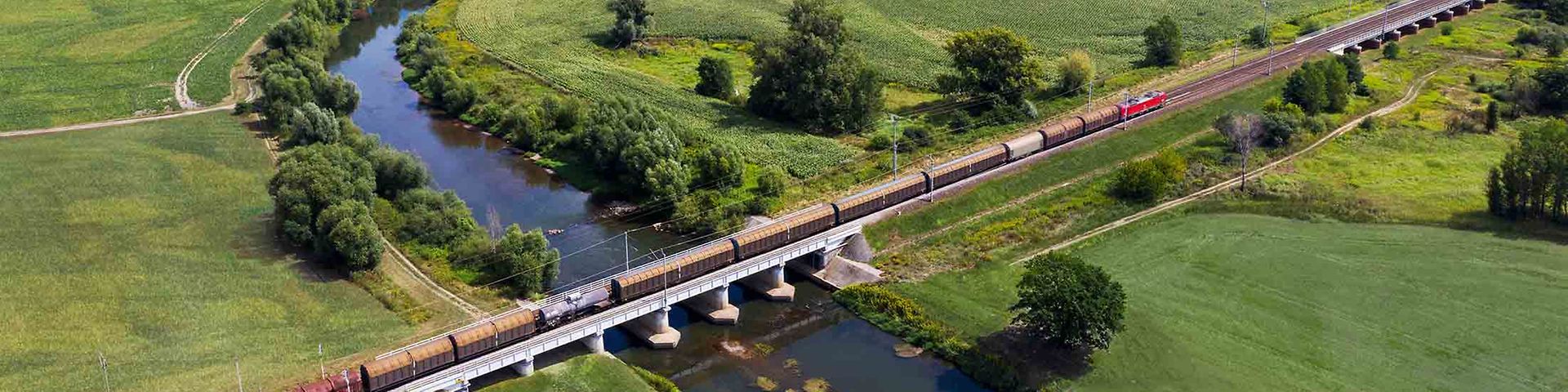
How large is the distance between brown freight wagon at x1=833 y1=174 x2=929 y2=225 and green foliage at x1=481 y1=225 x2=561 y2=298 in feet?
69.5

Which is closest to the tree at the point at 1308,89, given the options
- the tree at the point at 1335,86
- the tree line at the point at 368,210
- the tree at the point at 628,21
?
the tree at the point at 1335,86

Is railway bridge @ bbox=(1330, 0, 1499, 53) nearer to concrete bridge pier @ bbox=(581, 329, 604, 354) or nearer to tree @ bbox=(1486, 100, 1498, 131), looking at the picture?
tree @ bbox=(1486, 100, 1498, 131)

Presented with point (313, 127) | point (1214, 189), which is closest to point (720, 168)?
point (313, 127)

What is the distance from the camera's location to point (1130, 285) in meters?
81.8

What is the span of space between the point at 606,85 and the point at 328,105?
29084 millimetres

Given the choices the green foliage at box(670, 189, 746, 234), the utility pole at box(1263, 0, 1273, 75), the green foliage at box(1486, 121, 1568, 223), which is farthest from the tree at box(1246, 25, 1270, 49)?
the green foliage at box(670, 189, 746, 234)

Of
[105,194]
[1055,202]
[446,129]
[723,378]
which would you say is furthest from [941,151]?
[105,194]

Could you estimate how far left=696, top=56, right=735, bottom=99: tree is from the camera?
129000 mm

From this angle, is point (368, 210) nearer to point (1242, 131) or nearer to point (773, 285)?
point (773, 285)

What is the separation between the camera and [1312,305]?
7819 centimetres

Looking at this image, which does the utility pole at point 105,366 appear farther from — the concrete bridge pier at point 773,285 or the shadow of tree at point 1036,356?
the shadow of tree at point 1036,356

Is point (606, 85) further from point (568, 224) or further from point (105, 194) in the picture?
point (105, 194)

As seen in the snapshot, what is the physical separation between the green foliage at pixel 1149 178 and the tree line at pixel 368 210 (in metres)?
44.7

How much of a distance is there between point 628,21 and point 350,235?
7611 cm
